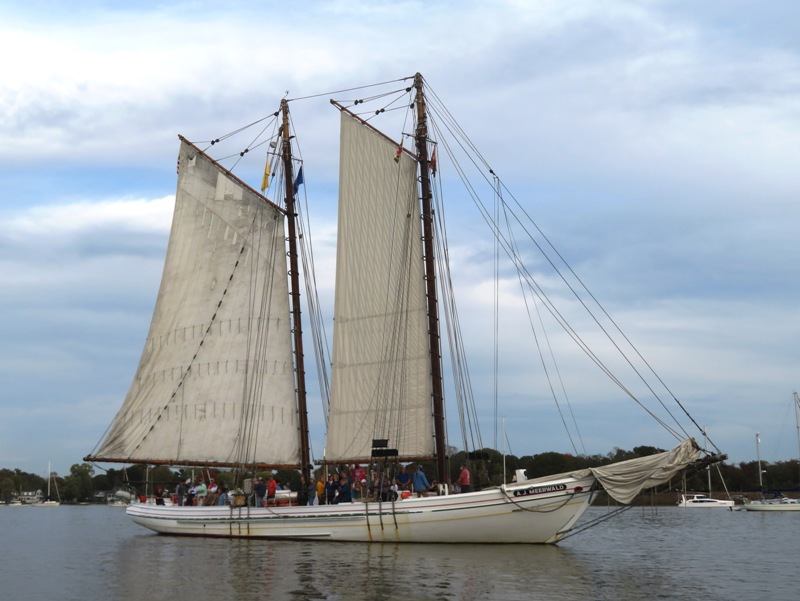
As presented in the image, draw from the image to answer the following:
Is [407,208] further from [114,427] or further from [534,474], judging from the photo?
[534,474]

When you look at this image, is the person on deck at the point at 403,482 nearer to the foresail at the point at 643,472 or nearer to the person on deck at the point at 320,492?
the person on deck at the point at 320,492

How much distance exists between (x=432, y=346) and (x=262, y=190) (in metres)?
15.6

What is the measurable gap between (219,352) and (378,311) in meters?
10.9

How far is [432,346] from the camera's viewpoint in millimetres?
46906

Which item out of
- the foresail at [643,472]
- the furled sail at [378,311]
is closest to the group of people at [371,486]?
the furled sail at [378,311]

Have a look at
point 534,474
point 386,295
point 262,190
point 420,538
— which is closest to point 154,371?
point 262,190

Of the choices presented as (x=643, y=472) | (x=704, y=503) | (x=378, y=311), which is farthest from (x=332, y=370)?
(x=704, y=503)

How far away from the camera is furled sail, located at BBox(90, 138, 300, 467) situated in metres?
53.7

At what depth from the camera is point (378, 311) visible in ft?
160

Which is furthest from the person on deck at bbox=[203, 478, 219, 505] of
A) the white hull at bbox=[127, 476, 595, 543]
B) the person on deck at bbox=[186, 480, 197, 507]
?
the white hull at bbox=[127, 476, 595, 543]

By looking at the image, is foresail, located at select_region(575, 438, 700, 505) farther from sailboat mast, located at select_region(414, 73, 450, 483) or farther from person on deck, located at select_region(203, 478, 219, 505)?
person on deck, located at select_region(203, 478, 219, 505)

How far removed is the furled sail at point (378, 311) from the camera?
47.4 m

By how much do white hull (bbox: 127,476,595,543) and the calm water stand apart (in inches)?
30.1

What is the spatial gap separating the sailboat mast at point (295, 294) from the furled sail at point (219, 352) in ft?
1.62
